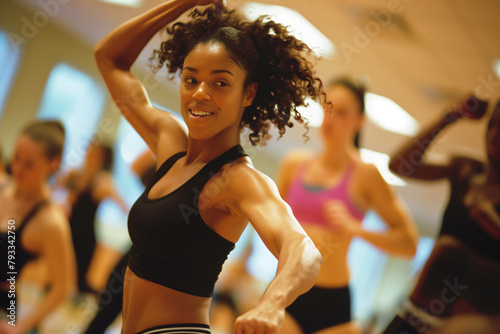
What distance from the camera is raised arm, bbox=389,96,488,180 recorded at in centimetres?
172

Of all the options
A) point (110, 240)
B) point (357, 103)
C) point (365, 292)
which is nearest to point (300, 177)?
point (357, 103)

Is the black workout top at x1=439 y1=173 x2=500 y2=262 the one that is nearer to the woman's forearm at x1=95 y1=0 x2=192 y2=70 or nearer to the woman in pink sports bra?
the woman in pink sports bra

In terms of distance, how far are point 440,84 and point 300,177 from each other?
3.65 ft

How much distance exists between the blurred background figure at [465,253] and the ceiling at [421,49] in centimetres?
16

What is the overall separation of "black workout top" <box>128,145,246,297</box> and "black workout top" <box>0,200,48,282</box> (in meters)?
0.92

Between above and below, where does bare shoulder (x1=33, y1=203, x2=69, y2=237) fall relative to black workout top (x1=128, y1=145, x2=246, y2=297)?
below

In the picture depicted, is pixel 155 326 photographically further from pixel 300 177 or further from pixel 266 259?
pixel 266 259

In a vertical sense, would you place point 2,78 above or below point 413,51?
below

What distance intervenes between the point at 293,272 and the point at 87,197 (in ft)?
8.95

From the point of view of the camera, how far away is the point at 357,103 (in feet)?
7.14

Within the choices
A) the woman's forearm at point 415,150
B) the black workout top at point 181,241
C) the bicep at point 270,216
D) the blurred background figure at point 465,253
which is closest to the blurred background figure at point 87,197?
the woman's forearm at point 415,150

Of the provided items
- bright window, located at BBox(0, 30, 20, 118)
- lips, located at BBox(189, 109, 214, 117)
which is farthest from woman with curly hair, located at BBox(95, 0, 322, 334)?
bright window, located at BBox(0, 30, 20, 118)

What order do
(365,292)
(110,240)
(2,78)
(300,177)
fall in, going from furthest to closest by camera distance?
(365,292), (110,240), (2,78), (300,177)

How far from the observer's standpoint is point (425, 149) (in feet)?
5.82
